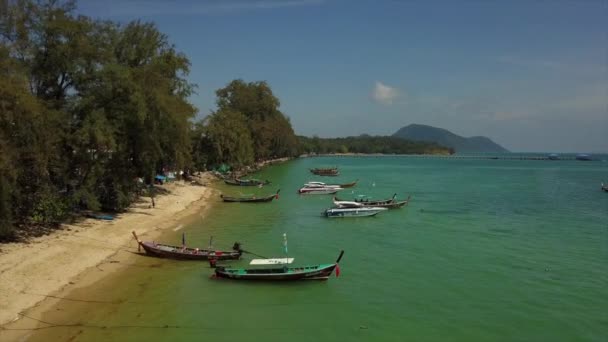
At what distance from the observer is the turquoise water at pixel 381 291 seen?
16766 millimetres

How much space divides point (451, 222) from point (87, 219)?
29106 millimetres

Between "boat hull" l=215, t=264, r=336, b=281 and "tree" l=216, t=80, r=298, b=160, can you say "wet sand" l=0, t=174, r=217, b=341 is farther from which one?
"tree" l=216, t=80, r=298, b=160

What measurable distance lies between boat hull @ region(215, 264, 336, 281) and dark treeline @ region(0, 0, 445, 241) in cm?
1117

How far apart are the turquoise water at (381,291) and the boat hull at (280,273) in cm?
35

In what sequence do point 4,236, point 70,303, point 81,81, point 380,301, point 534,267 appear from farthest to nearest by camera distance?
point 81,81 < point 534,267 < point 4,236 < point 380,301 < point 70,303

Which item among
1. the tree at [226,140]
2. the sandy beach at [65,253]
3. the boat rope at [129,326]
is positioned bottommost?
the boat rope at [129,326]

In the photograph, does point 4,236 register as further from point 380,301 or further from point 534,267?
point 534,267

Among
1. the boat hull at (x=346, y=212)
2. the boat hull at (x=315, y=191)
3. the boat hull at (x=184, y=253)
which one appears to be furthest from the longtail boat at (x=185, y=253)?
the boat hull at (x=315, y=191)

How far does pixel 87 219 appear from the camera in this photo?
3078cm

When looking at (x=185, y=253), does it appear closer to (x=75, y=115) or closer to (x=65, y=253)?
(x=65, y=253)

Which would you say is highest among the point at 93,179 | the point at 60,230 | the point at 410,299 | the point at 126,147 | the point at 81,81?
the point at 81,81

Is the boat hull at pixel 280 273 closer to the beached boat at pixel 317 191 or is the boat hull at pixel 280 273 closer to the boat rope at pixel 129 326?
the boat rope at pixel 129 326

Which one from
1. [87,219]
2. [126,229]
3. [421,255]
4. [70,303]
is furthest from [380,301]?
[87,219]

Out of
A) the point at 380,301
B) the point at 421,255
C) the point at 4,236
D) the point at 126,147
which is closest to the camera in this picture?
the point at 380,301
